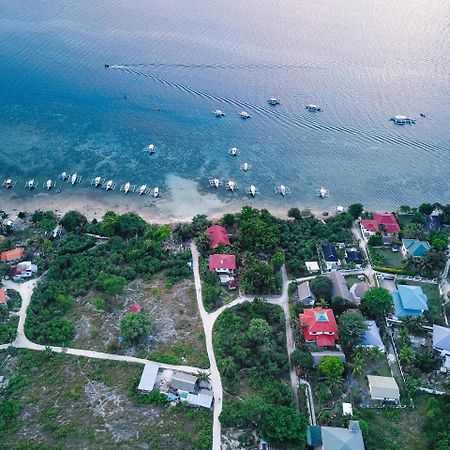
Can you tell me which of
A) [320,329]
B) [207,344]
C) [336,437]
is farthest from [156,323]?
[336,437]

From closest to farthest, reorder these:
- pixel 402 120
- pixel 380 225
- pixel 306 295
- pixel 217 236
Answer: pixel 306 295
pixel 217 236
pixel 380 225
pixel 402 120

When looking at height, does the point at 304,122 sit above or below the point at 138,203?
above

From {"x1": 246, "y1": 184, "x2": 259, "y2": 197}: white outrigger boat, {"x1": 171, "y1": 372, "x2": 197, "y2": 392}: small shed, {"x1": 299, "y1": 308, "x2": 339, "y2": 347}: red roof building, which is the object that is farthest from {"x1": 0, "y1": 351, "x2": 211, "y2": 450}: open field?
{"x1": 246, "y1": 184, "x2": 259, "y2": 197}: white outrigger boat

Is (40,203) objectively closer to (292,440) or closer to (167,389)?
(167,389)

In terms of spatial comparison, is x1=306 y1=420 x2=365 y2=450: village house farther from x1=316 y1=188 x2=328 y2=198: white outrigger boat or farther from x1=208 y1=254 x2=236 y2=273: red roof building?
x1=316 y1=188 x2=328 y2=198: white outrigger boat

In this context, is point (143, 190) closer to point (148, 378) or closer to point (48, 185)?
point (48, 185)

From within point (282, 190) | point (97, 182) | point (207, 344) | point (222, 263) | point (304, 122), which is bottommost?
point (97, 182)

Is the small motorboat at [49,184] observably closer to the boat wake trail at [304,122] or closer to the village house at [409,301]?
the boat wake trail at [304,122]

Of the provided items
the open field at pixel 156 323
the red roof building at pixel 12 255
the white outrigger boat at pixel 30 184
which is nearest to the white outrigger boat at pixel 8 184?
the white outrigger boat at pixel 30 184
